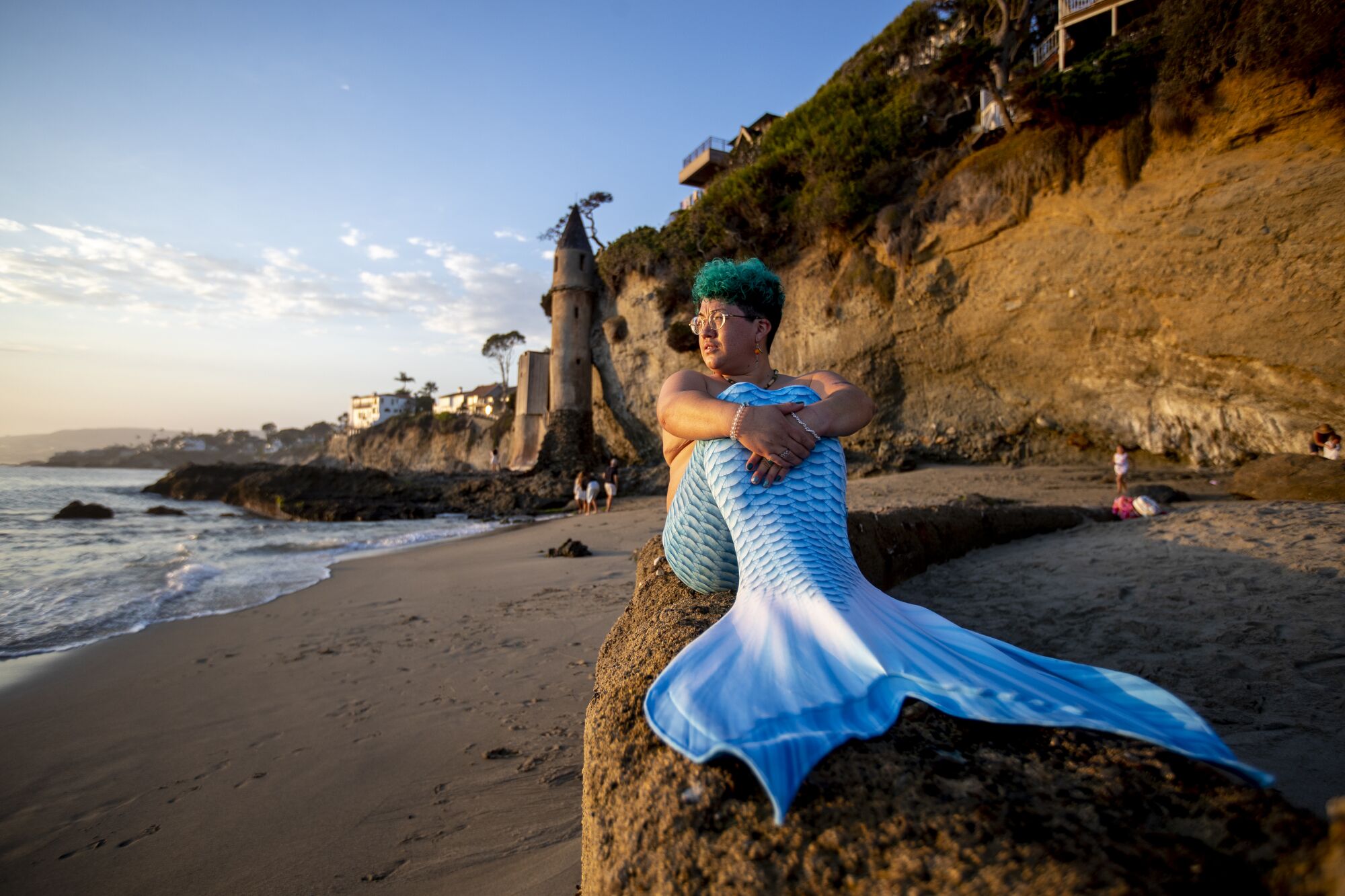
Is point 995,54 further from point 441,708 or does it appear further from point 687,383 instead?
point 441,708

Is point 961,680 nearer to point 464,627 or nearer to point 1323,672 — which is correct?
point 1323,672

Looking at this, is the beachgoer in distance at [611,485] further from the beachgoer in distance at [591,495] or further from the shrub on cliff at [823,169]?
the shrub on cliff at [823,169]

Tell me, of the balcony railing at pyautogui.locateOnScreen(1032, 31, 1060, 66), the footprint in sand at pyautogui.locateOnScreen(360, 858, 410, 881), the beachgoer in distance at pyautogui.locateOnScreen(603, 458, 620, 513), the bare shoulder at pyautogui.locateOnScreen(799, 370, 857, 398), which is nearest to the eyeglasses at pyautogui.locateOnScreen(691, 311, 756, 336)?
the bare shoulder at pyautogui.locateOnScreen(799, 370, 857, 398)

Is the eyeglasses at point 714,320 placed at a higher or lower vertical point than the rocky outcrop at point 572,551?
higher

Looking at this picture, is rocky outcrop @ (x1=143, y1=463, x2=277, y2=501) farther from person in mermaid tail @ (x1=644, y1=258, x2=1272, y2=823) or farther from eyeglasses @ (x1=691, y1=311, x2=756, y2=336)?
person in mermaid tail @ (x1=644, y1=258, x2=1272, y2=823)

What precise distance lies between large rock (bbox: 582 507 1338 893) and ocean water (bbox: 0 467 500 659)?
593 cm

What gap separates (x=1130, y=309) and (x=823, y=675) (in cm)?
1226

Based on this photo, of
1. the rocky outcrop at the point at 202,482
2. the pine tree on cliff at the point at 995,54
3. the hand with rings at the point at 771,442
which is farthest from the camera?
the rocky outcrop at the point at 202,482

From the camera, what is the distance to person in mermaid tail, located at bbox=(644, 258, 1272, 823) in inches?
40.5

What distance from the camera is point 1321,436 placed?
8.38 meters

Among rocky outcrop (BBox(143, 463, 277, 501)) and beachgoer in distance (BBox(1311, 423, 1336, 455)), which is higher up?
beachgoer in distance (BBox(1311, 423, 1336, 455))

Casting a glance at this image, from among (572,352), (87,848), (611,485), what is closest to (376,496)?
(572,352)

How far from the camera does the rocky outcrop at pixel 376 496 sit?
17.1 meters

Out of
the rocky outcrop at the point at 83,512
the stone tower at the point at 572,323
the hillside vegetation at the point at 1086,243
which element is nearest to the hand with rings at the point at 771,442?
the hillside vegetation at the point at 1086,243
